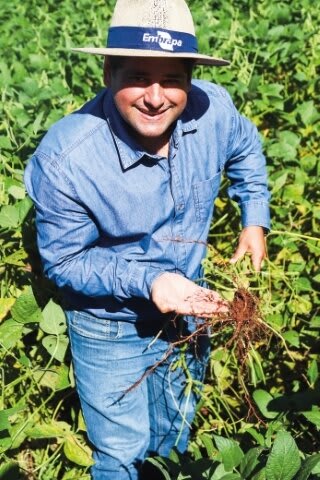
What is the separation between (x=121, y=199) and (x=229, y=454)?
651 millimetres

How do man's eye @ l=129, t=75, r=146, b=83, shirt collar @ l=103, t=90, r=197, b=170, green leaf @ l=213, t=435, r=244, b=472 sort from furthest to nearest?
A: shirt collar @ l=103, t=90, r=197, b=170 < man's eye @ l=129, t=75, r=146, b=83 < green leaf @ l=213, t=435, r=244, b=472

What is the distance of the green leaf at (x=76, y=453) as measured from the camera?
2.12 metres

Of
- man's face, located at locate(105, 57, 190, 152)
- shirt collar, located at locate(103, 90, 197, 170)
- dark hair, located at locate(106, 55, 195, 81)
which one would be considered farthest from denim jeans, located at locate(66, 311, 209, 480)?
dark hair, located at locate(106, 55, 195, 81)

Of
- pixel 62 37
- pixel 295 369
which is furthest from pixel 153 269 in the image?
pixel 62 37

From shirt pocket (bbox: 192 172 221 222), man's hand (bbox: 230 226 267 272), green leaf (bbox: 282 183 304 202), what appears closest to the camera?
shirt pocket (bbox: 192 172 221 222)

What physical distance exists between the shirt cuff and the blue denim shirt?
0.14m

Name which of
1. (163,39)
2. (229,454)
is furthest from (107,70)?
(229,454)

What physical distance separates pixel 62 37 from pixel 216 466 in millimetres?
3722

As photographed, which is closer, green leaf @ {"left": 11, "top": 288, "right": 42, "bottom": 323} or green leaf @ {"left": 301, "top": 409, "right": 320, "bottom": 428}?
green leaf @ {"left": 301, "top": 409, "right": 320, "bottom": 428}

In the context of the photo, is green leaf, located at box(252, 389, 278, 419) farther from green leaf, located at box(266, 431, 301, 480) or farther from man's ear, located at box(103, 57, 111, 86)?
man's ear, located at box(103, 57, 111, 86)

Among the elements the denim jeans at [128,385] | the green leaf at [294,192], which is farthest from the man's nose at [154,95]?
the green leaf at [294,192]

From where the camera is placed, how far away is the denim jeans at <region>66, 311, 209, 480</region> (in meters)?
2.00

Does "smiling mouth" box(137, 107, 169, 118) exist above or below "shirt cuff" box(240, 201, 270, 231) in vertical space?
above

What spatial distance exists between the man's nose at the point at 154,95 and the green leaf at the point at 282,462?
78cm
